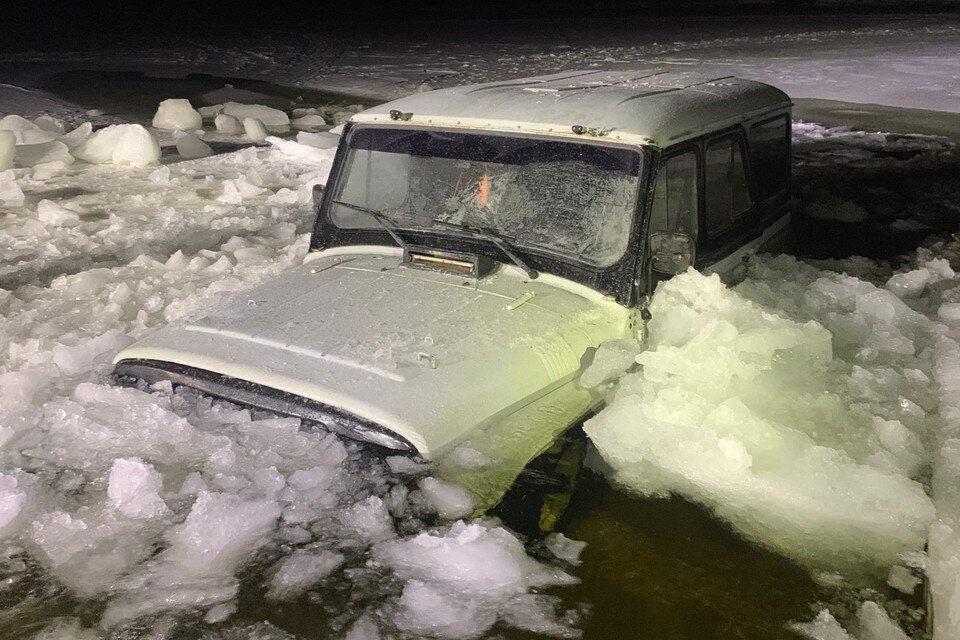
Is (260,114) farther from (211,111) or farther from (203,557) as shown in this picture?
(203,557)

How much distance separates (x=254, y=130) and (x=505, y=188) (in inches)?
371

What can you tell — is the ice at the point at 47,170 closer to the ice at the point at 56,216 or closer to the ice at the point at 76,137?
the ice at the point at 76,137

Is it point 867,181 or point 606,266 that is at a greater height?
point 606,266

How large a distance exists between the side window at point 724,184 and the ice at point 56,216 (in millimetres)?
6099

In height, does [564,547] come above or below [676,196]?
below

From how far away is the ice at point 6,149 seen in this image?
31.4ft

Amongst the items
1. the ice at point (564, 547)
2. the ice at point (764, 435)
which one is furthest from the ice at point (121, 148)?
the ice at point (564, 547)

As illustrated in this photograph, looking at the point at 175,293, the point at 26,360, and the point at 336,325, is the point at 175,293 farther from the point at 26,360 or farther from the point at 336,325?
the point at 336,325

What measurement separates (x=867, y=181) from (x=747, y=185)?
249 inches

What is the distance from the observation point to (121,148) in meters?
10.4

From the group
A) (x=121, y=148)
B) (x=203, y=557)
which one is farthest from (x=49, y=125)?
(x=203, y=557)

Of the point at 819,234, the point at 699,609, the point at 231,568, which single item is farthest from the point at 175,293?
the point at 819,234

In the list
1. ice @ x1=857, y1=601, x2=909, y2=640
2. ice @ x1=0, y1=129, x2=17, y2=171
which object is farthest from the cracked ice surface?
ice @ x1=0, y1=129, x2=17, y2=171

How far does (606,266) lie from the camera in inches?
149
